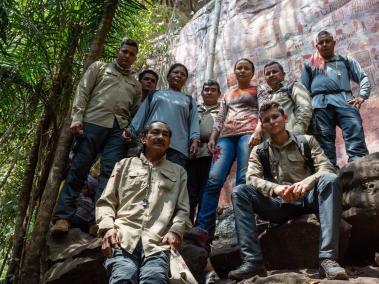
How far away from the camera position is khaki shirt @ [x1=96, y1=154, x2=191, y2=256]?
2.96m

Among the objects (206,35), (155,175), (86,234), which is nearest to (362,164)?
(155,175)

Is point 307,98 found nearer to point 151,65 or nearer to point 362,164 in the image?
point 362,164

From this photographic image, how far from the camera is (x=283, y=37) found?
8312 millimetres

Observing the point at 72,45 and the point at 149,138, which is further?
the point at 72,45

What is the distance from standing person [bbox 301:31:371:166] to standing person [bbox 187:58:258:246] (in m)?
0.71

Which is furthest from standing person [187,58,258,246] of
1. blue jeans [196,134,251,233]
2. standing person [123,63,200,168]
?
standing person [123,63,200,168]

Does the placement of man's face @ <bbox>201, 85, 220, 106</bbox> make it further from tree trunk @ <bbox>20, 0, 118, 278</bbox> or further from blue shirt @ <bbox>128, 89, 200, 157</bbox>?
tree trunk @ <bbox>20, 0, 118, 278</bbox>

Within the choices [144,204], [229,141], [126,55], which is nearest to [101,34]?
[126,55]

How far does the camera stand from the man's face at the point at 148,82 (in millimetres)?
4930

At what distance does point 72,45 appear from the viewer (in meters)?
5.48

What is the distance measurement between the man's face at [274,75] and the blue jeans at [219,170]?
0.66m

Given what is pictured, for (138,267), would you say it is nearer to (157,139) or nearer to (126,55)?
(157,139)

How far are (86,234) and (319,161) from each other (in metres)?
2.23

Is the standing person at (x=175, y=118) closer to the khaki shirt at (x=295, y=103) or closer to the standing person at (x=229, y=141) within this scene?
the standing person at (x=229, y=141)
